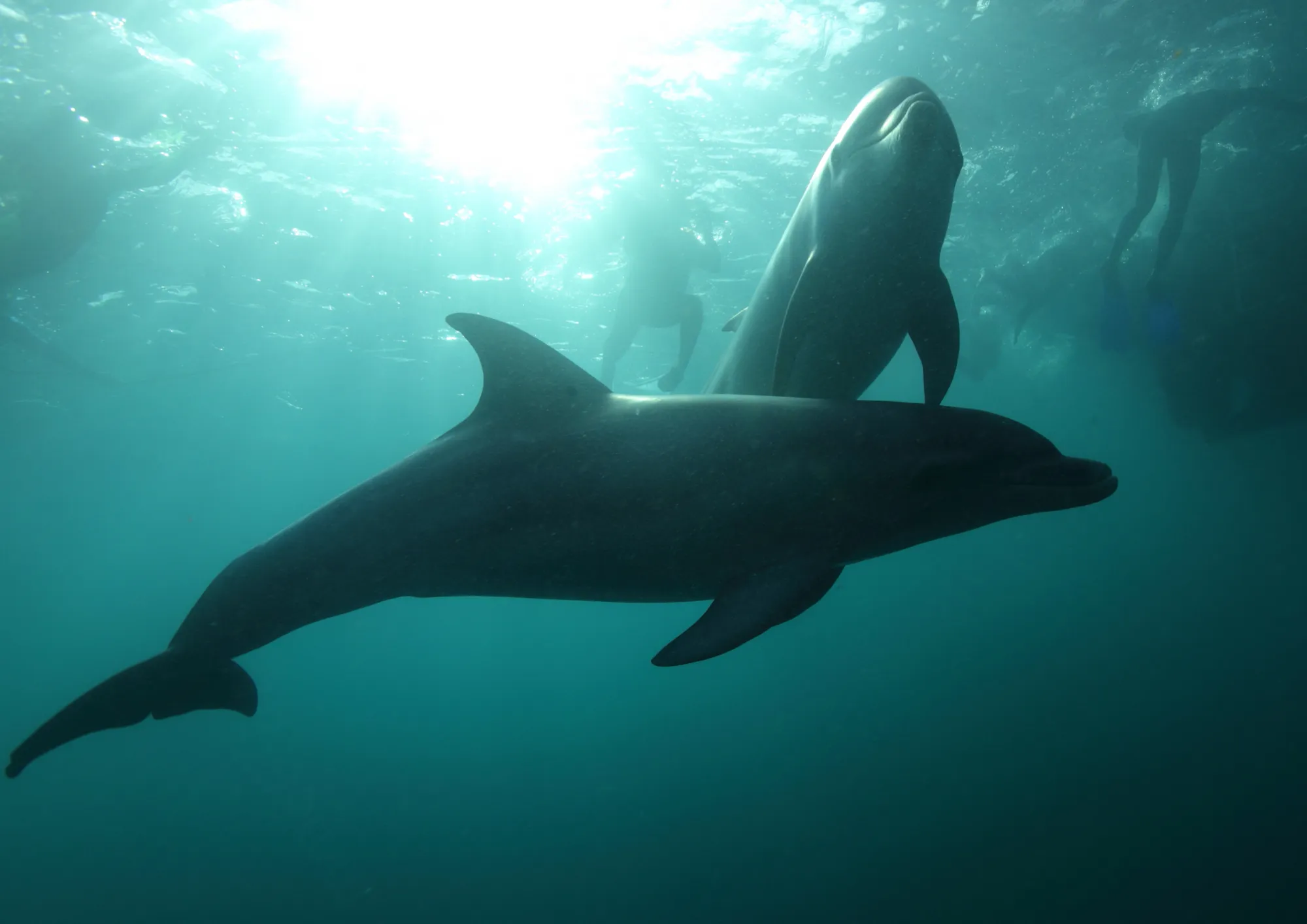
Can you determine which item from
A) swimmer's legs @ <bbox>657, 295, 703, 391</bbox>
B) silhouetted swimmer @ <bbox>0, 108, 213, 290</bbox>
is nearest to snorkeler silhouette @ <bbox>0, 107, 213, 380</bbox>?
silhouetted swimmer @ <bbox>0, 108, 213, 290</bbox>

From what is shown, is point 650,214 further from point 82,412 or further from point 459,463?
point 82,412

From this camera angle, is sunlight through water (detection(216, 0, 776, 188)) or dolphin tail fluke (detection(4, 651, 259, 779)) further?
sunlight through water (detection(216, 0, 776, 188))

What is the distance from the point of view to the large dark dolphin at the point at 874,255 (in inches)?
126

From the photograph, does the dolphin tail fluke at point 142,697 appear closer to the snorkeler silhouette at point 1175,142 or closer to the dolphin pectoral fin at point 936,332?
the dolphin pectoral fin at point 936,332

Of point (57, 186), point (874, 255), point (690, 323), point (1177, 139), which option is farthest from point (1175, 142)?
point (57, 186)

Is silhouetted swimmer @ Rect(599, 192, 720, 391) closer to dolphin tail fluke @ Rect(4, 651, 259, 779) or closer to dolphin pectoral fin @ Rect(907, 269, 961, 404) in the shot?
dolphin pectoral fin @ Rect(907, 269, 961, 404)

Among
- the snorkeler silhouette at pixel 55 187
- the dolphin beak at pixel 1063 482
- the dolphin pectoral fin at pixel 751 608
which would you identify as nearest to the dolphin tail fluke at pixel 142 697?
the dolphin pectoral fin at pixel 751 608

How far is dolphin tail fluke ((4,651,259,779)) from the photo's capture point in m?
3.52

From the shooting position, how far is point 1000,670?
39.1 meters

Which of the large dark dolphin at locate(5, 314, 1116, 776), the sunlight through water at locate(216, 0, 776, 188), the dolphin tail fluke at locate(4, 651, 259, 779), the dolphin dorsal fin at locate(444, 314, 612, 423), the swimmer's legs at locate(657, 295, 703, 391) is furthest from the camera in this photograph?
the swimmer's legs at locate(657, 295, 703, 391)

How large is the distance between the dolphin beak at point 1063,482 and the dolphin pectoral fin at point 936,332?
80 cm

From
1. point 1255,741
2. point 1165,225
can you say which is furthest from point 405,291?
point 1255,741

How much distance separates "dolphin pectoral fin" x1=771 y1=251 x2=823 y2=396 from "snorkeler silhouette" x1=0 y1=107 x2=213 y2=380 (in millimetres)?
17407

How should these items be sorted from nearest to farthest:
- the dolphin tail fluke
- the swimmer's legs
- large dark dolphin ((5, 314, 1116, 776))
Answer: large dark dolphin ((5, 314, 1116, 776)), the dolphin tail fluke, the swimmer's legs
